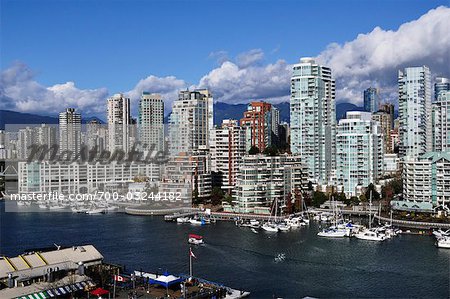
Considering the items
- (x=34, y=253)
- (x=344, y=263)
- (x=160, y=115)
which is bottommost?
(x=344, y=263)

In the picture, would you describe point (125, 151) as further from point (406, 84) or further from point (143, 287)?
point (143, 287)

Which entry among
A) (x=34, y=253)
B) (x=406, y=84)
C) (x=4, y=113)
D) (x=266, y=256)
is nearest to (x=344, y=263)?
(x=266, y=256)

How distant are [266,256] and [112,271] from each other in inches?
182

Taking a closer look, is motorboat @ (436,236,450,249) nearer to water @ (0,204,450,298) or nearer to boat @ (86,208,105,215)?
water @ (0,204,450,298)

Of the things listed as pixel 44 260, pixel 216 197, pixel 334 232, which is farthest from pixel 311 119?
pixel 44 260

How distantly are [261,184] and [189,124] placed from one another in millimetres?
10728

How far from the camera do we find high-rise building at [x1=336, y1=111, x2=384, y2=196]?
23.2 m

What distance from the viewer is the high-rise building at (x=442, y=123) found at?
2553 cm

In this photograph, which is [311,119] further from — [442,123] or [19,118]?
[19,118]

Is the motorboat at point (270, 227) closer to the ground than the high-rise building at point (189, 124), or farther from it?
closer to the ground

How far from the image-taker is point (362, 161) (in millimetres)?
23234

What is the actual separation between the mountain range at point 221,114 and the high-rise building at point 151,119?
8653 millimetres

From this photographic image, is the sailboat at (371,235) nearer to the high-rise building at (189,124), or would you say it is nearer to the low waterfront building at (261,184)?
the low waterfront building at (261,184)

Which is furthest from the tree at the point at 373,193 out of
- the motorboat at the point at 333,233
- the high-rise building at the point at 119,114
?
the high-rise building at the point at 119,114
